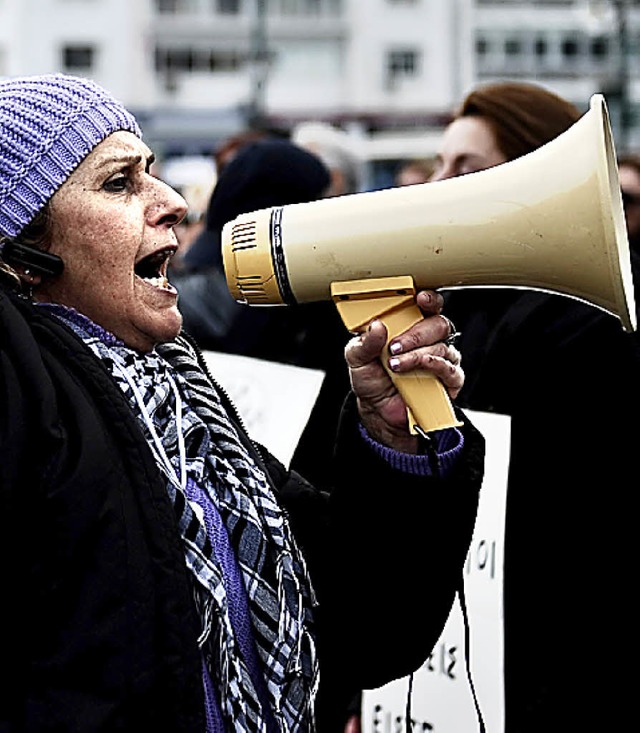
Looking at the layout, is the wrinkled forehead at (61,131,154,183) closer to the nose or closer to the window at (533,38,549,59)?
the nose

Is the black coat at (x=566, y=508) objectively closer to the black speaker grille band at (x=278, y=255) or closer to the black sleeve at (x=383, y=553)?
the black sleeve at (x=383, y=553)

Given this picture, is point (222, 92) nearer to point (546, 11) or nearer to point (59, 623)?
point (546, 11)

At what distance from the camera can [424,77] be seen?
35.6 meters

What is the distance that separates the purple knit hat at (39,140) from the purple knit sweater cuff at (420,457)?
0.59 meters

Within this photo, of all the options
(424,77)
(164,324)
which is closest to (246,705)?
(164,324)

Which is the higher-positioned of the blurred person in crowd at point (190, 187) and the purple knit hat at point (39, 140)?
the purple knit hat at point (39, 140)

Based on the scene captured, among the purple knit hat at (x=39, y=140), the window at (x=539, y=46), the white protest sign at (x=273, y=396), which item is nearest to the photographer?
the purple knit hat at (x=39, y=140)

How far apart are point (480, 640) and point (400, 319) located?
32.4 inches

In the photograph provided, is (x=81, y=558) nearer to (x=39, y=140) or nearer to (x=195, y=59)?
(x=39, y=140)

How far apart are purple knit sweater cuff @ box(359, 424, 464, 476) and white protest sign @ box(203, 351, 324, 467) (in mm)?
939

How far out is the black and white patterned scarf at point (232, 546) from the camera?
1.62m

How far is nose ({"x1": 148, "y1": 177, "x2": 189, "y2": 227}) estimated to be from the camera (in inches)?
70.4

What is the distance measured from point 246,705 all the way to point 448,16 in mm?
36483

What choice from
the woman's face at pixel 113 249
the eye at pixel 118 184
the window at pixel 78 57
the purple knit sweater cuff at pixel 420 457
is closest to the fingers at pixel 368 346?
the purple knit sweater cuff at pixel 420 457
